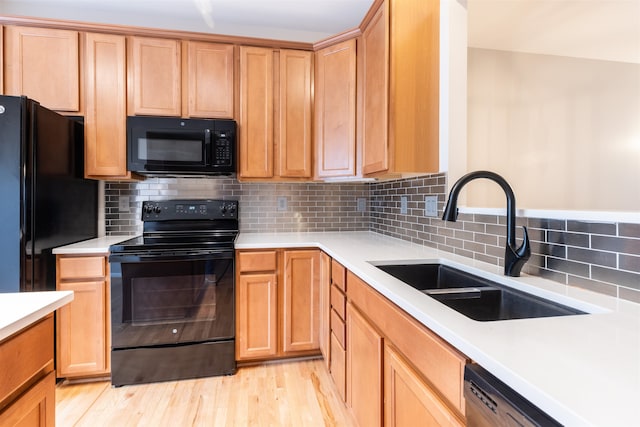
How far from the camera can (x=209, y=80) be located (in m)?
2.24

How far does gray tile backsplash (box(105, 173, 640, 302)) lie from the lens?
922 mm

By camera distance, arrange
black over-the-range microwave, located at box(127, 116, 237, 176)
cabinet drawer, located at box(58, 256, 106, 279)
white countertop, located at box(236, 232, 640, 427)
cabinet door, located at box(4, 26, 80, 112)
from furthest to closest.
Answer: black over-the-range microwave, located at box(127, 116, 237, 176) < cabinet door, located at box(4, 26, 80, 112) < cabinet drawer, located at box(58, 256, 106, 279) < white countertop, located at box(236, 232, 640, 427)

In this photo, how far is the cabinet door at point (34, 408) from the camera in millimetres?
719

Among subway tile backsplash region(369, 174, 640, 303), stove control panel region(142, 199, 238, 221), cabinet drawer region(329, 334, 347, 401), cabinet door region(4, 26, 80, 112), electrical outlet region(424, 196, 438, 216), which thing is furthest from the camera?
stove control panel region(142, 199, 238, 221)

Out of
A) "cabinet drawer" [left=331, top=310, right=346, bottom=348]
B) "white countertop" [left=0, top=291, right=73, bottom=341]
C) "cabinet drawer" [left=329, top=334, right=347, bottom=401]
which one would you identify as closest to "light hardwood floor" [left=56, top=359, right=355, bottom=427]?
"cabinet drawer" [left=329, top=334, right=347, bottom=401]

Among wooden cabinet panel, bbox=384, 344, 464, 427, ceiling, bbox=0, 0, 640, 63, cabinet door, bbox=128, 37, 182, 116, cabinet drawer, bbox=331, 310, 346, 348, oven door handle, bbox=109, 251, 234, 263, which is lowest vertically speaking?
cabinet drawer, bbox=331, 310, 346, 348

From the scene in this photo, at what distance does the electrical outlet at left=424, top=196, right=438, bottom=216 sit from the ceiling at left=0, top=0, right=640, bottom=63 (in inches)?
51.9

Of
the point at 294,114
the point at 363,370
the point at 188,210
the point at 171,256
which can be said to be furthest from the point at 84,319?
the point at 294,114

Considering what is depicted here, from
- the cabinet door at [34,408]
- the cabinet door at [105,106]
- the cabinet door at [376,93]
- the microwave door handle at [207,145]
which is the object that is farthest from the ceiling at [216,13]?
the cabinet door at [34,408]

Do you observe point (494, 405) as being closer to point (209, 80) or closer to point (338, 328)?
point (338, 328)

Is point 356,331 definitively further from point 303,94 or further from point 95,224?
point 95,224

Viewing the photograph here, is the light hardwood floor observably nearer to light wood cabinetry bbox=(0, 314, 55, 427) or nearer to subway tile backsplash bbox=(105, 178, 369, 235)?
light wood cabinetry bbox=(0, 314, 55, 427)

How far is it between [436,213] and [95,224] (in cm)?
243

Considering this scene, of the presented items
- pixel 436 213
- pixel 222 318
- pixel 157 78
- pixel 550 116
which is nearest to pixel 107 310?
pixel 222 318
